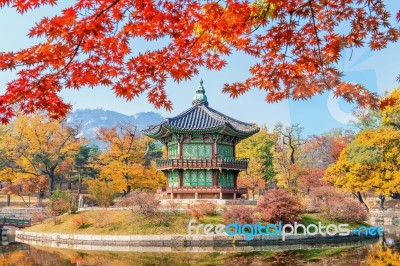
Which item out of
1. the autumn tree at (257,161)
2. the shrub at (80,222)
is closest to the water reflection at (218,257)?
the shrub at (80,222)

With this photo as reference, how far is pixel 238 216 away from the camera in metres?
22.5

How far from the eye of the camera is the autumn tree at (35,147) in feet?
130

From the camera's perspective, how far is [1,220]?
28469 mm

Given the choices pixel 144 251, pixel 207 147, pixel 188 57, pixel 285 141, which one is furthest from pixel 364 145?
pixel 188 57

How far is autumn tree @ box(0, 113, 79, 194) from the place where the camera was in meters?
39.8

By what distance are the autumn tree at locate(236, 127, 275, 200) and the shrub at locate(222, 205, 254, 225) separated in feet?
58.5

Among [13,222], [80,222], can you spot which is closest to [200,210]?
[80,222]

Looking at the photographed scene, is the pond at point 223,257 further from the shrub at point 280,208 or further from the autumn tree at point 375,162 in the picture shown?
the autumn tree at point 375,162

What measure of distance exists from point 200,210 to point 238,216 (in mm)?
2251

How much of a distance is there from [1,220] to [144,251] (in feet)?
47.5

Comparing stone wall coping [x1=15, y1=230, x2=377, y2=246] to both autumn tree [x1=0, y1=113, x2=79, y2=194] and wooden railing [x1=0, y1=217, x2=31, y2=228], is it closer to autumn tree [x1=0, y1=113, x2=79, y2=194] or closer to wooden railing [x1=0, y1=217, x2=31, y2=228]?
wooden railing [x1=0, y1=217, x2=31, y2=228]

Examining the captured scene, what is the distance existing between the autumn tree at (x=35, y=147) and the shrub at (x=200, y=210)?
823 inches

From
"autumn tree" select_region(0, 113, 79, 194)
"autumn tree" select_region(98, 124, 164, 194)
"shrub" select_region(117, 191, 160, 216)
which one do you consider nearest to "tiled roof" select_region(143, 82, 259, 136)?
"autumn tree" select_region(98, 124, 164, 194)

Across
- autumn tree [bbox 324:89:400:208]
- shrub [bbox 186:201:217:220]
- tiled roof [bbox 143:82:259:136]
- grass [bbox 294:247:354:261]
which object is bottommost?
grass [bbox 294:247:354:261]
